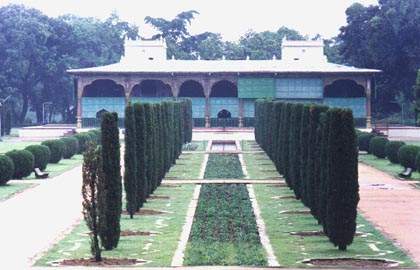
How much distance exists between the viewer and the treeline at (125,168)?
1422cm

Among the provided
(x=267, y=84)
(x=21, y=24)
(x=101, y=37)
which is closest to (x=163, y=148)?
(x=267, y=84)

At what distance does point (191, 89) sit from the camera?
6569cm

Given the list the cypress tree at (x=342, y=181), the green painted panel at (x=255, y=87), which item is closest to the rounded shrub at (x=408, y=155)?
the cypress tree at (x=342, y=181)

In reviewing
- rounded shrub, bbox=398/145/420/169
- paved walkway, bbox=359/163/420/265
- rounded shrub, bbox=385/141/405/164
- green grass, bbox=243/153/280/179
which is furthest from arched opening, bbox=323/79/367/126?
paved walkway, bbox=359/163/420/265

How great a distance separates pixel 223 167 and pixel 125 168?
14190mm

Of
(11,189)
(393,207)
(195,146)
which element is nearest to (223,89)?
(195,146)

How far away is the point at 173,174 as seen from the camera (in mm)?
31234

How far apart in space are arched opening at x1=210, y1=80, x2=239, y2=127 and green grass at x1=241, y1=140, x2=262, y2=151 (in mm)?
11956

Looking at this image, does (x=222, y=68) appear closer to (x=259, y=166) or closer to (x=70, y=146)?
(x=70, y=146)

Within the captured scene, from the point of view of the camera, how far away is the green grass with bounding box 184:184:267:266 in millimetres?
14266

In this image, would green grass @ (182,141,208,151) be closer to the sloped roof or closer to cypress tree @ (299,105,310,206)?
the sloped roof

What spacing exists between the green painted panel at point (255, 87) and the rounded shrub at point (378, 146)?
74.0ft

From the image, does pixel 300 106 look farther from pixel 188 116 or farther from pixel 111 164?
pixel 188 116

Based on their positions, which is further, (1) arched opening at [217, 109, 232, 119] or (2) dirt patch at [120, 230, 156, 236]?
(1) arched opening at [217, 109, 232, 119]
